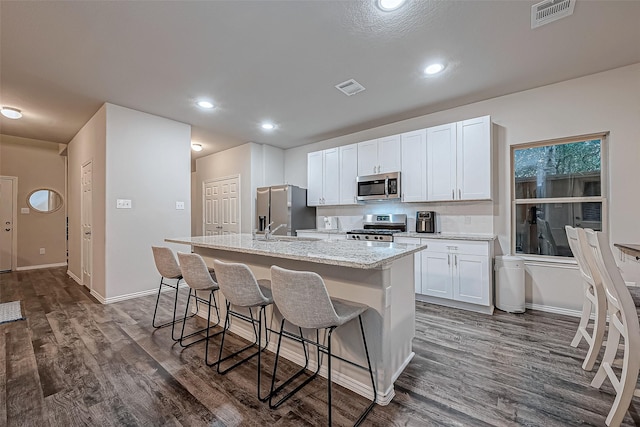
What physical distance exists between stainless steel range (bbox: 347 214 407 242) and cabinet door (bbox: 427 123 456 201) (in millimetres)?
667

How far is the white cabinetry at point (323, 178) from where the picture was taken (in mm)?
4758

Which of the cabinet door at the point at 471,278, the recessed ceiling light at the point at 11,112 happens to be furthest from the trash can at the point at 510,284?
the recessed ceiling light at the point at 11,112

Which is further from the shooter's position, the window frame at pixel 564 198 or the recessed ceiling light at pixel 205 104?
the recessed ceiling light at pixel 205 104

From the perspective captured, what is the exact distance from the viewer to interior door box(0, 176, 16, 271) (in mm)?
5406

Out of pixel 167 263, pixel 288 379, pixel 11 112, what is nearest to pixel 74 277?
pixel 11 112

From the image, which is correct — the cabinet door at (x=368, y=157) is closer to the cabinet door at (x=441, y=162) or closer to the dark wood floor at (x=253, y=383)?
the cabinet door at (x=441, y=162)

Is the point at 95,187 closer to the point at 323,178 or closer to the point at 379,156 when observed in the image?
the point at 323,178

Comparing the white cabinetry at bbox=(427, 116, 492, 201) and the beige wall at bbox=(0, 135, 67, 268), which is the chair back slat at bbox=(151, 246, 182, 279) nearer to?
the white cabinetry at bbox=(427, 116, 492, 201)

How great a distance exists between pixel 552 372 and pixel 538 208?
212cm

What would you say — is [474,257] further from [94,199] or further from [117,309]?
[94,199]

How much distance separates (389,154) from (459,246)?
5.44ft

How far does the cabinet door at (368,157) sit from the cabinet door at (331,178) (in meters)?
0.47

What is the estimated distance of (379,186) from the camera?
4113 millimetres

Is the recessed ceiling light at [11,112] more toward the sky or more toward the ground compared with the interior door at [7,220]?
more toward the sky
